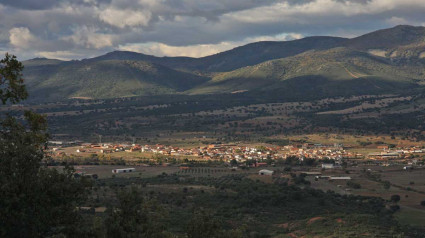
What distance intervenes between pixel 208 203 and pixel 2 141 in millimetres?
46608

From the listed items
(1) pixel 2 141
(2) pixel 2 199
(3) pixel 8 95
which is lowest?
(2) pixel 2 199

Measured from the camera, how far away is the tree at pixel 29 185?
20.3 metres

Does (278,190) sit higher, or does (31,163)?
(31,163)

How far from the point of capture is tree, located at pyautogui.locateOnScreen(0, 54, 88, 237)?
800 inches

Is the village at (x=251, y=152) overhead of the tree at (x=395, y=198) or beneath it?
beneath

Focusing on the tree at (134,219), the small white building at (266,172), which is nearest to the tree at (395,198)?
the small white building at (266,172)

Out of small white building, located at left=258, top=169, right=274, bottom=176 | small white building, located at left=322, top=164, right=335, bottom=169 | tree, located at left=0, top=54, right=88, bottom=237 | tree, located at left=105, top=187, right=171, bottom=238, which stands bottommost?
small white building, located at left=322, top=164, right=335, bottom=169

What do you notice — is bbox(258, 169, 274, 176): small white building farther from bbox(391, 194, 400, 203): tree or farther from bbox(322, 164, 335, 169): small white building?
bbox(391, 194, 400, 203): tree

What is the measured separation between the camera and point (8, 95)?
2228cm

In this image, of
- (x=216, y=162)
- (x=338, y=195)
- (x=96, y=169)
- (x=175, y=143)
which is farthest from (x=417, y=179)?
(x=175, y=143)

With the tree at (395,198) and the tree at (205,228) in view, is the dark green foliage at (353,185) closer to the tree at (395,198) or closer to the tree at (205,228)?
the tree at (395,198)

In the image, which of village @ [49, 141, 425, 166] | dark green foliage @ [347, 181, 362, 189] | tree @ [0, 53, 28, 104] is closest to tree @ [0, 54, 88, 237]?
tree @ [0, 53, 28, 104]

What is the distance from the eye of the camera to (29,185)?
20812 millimetres

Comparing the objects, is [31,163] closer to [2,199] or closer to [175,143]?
[2,199]
